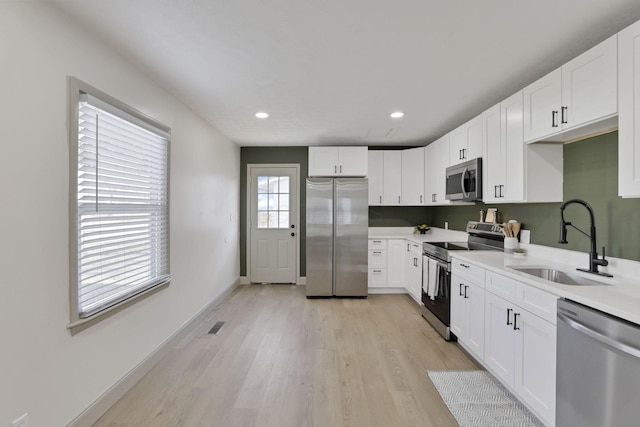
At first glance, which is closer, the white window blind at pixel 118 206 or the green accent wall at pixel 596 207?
the white window blind at pixel 118 206

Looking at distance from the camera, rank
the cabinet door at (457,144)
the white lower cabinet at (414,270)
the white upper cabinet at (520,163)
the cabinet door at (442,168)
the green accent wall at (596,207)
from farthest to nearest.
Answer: the white lower cabinet at (414,270) → the cabinet door at (442,168) → the cabinet door at (457,144) → the white upper cabinet at (520,163) → the green accent wall at (596,207)

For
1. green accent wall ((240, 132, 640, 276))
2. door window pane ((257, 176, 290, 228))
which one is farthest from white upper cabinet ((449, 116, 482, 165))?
door window pane ((257, 176, 290, 228))

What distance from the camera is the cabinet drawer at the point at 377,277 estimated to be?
4.73 metres

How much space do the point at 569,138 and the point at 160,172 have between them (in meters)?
3.42

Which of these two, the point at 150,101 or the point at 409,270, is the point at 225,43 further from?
the point at 409,270

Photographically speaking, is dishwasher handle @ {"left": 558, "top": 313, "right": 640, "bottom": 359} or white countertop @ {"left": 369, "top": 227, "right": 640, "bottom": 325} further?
white countertop @ {"left": 369, "top": 227, "right": 640, "bottom": 325}

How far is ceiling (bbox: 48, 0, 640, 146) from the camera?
165 cm

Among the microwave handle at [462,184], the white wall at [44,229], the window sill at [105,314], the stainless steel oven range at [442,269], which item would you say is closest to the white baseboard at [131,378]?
the white wall at [44,229]

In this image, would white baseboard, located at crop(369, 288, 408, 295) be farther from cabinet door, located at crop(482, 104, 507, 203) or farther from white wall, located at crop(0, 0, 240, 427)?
white wall, located at crop(0, 0, 240, 427)

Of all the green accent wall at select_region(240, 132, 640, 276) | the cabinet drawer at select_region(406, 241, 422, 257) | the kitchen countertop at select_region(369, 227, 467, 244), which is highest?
the green accent wall at select_region(240, 132, 640, 276)

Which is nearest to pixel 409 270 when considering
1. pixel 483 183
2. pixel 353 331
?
pixel 353 331

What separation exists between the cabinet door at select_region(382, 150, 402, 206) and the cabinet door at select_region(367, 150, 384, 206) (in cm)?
7

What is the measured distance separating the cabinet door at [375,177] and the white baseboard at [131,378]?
9.89 ft

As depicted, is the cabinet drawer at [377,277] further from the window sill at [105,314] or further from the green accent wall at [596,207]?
the window sill at [105,314]
